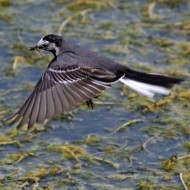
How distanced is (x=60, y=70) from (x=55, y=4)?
3.60 m

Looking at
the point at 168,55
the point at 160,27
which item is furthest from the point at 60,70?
the point at 160,27

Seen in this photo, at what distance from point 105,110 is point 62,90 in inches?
64.7

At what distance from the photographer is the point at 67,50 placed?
6746mm

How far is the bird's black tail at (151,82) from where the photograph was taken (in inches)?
247

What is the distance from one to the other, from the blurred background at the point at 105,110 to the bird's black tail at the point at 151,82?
0.79 metres

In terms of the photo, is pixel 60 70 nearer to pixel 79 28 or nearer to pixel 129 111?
pixel 129 111

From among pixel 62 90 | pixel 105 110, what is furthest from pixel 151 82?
pixel 105 110

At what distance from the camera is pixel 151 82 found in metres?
6.35

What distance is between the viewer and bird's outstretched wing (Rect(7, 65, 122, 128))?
19.2 feet

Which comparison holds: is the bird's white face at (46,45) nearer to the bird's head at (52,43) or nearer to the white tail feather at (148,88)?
the bird's head at (52,43)

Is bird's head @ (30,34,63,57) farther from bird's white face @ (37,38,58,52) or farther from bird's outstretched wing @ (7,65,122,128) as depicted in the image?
bird's outstretched wing @ (7,65,122,128)

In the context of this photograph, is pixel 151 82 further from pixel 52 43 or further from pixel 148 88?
pixel 52 43

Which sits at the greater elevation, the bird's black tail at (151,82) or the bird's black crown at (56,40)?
the bird's black crown at (56,40)

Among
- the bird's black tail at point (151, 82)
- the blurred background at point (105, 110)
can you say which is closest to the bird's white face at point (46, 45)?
the bird's black tail at point (151, 82)
